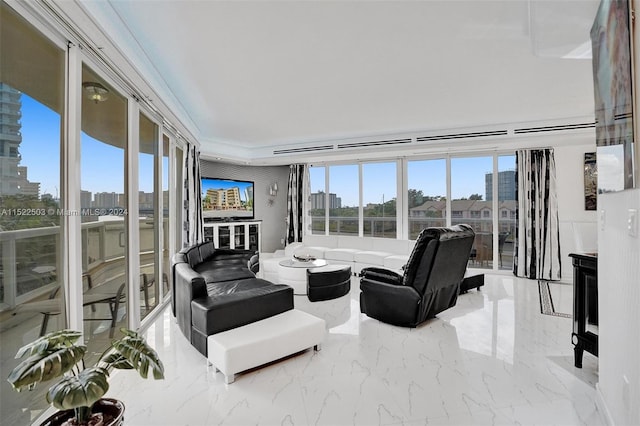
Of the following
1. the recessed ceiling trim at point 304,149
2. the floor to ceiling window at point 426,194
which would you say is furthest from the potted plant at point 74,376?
the floor to ceiling window at point 426,194

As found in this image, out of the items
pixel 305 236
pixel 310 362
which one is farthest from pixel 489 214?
→ pixel 310 362

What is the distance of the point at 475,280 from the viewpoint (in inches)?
188

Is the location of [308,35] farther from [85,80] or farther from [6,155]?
[6,155]

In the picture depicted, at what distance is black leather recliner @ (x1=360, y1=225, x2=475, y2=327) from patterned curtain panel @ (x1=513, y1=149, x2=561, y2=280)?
9.54 feet

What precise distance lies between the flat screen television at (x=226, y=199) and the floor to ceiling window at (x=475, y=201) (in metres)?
4.62

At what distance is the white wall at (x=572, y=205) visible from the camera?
545 cm

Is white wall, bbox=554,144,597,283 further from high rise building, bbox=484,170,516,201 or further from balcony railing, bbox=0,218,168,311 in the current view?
balcony railing, bbox=0,218,168,311

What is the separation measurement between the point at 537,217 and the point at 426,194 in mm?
1944

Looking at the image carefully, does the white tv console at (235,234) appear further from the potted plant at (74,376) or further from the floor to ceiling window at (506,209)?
the potted plant at (74,376)

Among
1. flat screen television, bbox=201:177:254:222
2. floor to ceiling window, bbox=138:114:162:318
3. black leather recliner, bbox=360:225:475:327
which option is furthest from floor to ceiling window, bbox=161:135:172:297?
black leather recliner, bbox=360:225:475:327

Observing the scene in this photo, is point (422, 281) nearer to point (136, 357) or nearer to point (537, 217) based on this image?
point (136, 357)

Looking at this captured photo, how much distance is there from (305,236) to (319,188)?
1.38m

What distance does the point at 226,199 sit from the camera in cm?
732

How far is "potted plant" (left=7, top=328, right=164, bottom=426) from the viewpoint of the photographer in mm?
1136
